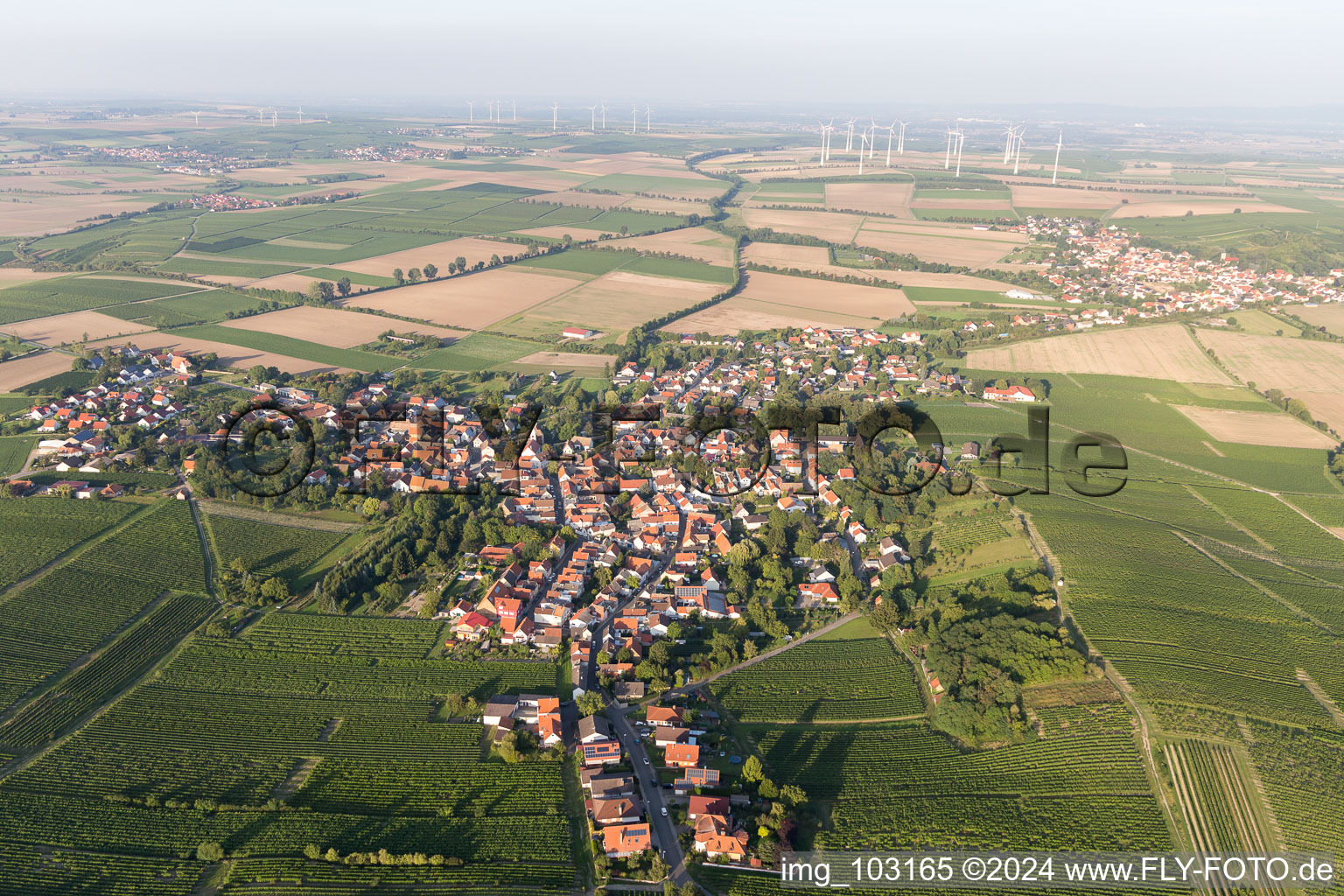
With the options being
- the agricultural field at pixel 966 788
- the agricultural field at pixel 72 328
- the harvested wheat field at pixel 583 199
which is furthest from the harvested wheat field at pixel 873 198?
the agricultural field at pixel 966 788

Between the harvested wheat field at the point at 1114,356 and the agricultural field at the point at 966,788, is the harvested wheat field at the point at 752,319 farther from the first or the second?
the agricultural field at the point at 966,788

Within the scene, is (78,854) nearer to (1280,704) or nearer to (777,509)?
(777,509)

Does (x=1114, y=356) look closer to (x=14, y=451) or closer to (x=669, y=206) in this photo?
(x=14, y=451)

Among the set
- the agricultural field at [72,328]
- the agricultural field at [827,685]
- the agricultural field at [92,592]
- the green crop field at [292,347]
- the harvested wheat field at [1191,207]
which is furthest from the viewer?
the harvested wheat field at [1191,207]

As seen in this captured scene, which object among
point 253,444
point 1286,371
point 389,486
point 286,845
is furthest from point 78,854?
point 1286,371

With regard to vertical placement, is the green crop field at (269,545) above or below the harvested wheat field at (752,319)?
below

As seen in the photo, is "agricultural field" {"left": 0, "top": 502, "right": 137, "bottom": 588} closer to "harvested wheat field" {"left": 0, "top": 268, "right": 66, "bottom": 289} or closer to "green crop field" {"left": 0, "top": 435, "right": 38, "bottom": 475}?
"green crop field" {"left": 0, "top": 435, "right": 38, "bottom": 475}
